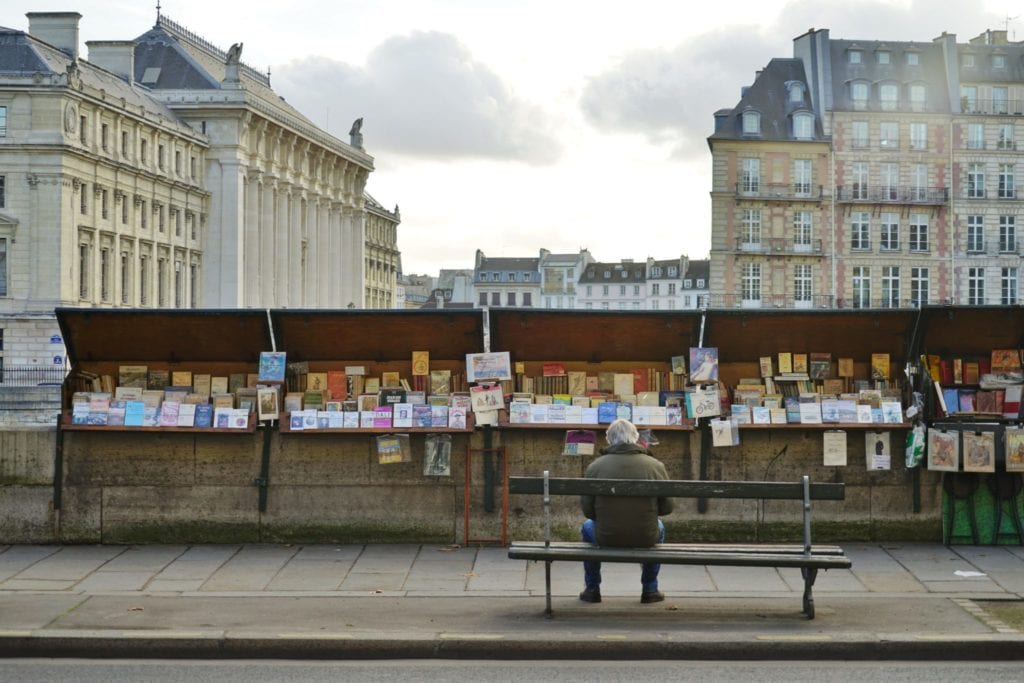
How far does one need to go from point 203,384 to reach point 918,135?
7895 cm

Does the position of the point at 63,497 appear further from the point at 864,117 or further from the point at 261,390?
the point at 864,117

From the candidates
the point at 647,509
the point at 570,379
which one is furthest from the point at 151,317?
the point at 647,509

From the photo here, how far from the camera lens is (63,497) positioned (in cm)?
1398

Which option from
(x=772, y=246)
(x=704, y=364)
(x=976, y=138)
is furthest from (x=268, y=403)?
(x=976, y=138)

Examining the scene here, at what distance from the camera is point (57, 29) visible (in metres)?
86.1

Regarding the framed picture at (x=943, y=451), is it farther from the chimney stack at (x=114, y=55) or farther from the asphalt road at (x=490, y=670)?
the chimney stack at (x=114, y=55)

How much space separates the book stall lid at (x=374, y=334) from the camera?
1445 cm

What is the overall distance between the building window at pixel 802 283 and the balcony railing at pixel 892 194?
432 centimetres

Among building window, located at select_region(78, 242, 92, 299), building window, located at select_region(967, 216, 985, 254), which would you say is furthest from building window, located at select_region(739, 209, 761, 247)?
building window, located at select_region(78, 242, 92, 299)

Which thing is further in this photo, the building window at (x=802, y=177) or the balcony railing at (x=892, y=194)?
the balcony railing at (x=892, y=194)

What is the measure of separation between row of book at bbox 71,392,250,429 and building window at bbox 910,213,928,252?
78771 millimetres

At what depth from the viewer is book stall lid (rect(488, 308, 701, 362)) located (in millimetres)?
14477

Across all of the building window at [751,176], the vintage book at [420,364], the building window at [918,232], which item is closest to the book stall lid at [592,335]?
the vintage book at [420,364]

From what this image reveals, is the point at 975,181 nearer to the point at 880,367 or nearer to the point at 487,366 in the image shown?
the point at 880,367
